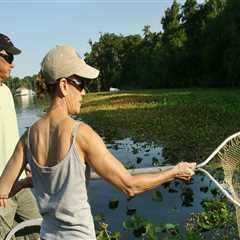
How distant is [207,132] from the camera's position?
15.0 metres

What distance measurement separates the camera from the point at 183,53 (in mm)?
66750

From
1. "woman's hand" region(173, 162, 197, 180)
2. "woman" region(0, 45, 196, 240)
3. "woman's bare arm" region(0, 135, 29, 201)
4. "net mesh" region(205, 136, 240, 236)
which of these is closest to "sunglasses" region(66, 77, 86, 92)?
"woman" region(0, 45, 196, 240)

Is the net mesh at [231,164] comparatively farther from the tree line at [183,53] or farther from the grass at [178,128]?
the tree line at [183,53]

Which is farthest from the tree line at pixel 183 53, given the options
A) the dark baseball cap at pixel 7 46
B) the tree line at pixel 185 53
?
the dark baseball cap at pixel 7 46

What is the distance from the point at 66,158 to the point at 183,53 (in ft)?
214

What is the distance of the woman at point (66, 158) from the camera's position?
93.4 inches

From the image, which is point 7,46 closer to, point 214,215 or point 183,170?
point 183,170

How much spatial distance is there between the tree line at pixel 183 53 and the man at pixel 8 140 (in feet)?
150

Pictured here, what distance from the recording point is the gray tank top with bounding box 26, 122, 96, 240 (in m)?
2.39

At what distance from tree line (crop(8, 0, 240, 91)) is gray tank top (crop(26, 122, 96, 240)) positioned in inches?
1856

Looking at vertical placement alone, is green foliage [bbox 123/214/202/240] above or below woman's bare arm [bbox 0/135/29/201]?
below

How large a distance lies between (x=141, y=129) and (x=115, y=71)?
7887cm

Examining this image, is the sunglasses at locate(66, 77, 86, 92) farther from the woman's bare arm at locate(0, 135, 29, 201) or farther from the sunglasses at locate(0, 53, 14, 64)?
the sunglasses at locate(0, 53, 14, 64)

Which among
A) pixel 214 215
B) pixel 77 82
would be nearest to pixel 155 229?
pixel 214 215
